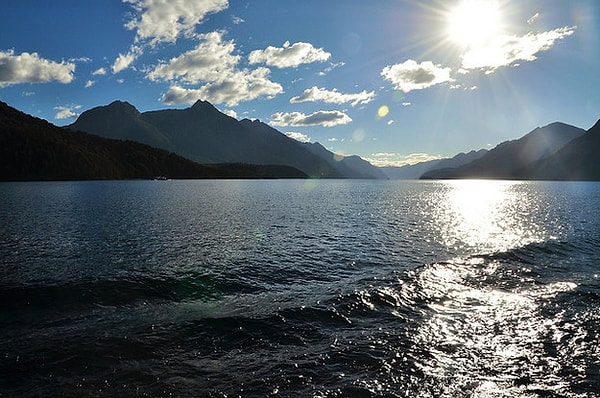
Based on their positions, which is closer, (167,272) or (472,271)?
(167,272)

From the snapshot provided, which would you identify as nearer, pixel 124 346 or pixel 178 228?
pixel 124 346

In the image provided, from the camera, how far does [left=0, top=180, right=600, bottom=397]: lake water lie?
1578 cm

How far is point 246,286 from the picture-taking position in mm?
29719

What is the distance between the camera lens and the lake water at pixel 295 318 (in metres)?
15.8

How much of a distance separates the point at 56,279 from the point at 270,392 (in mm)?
25447

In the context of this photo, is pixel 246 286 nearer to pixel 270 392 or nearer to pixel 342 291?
pixel 342 291

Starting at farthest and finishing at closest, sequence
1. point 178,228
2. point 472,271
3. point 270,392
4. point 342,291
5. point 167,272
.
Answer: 1. point 178,228
2. point 472,271
3. point 167,272
4. point 342,291
5. point 270,392

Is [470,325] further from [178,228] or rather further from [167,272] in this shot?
[178,228]

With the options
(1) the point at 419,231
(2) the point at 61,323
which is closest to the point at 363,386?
(2) the point at 61,323

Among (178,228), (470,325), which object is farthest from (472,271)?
(178,228)

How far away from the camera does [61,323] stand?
846 inches

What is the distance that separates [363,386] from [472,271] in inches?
987

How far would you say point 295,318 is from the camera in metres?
22.9

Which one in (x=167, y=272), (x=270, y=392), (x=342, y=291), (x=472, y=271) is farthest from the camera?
(x=472, y=271)
